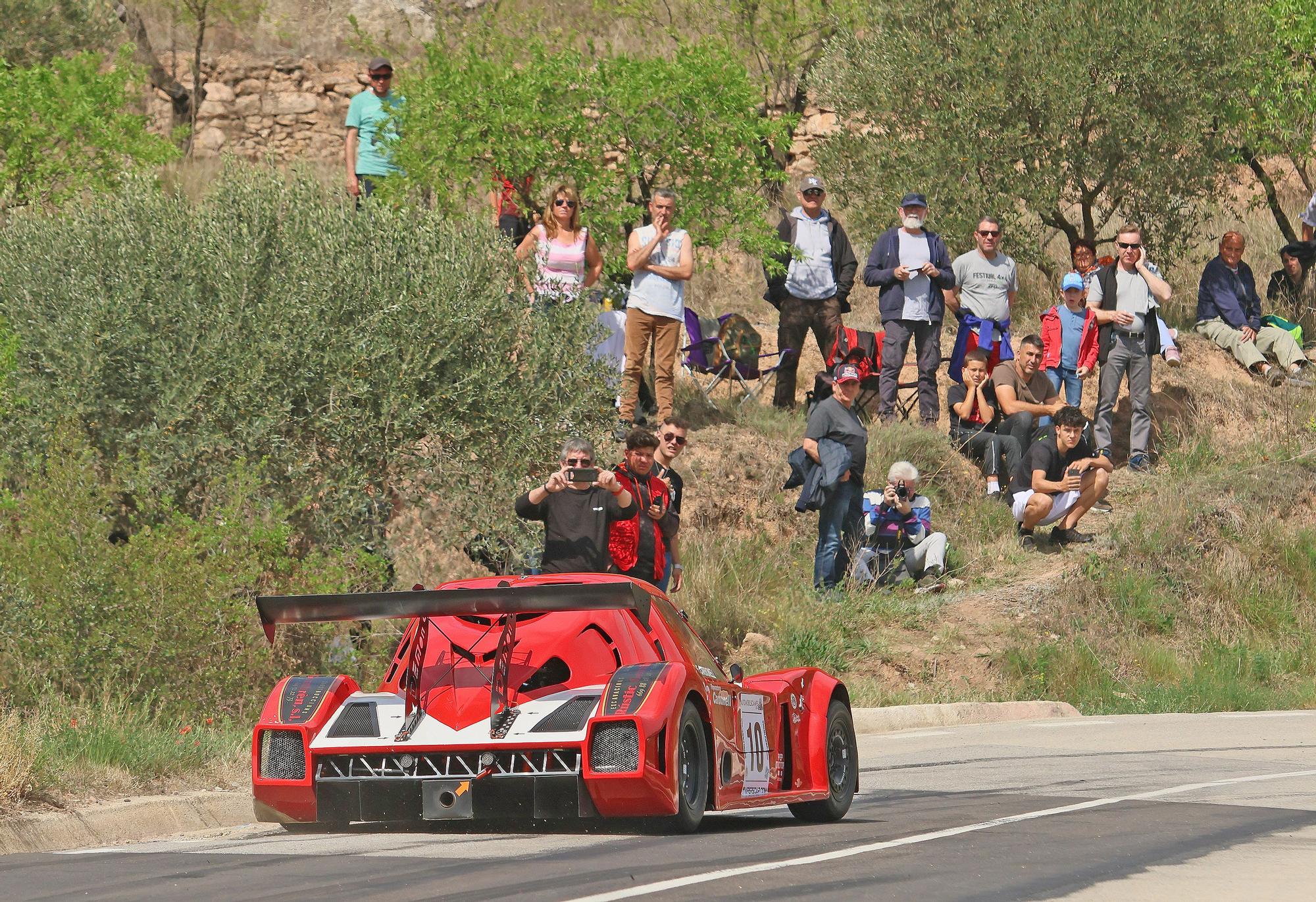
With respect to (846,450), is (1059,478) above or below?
below

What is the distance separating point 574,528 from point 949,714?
235 inches

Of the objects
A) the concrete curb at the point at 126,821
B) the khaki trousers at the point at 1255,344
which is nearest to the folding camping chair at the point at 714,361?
the khaki trousers at the point at 1255,344

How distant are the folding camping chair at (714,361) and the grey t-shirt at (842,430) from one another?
14.7ft

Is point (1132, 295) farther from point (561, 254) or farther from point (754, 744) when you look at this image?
point (754, 744)

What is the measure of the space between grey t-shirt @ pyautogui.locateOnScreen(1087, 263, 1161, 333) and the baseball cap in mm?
4698

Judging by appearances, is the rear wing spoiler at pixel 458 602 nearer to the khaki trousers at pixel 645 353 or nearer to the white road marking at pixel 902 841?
the white road marking at pixel 902 841

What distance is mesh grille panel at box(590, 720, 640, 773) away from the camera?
8703 millimetres

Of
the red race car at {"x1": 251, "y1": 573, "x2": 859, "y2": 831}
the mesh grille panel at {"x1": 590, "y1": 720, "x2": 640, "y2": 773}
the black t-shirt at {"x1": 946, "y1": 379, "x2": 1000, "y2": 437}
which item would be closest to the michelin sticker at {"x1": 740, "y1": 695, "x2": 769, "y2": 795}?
the red race car at {"x1": 251, "y1": 573, "x2": 859, "y2": 831}

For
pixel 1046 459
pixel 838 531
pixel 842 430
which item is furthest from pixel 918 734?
pixel 1046 459

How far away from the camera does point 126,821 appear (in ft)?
33.7

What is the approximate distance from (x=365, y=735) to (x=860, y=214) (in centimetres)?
1832

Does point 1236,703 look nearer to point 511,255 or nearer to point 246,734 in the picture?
point 511,255

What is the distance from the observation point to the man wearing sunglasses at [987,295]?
21391 mm

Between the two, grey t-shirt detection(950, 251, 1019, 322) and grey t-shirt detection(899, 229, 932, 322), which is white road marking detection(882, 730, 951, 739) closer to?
grey t-shirt detection(899, 229, 932, 322)
